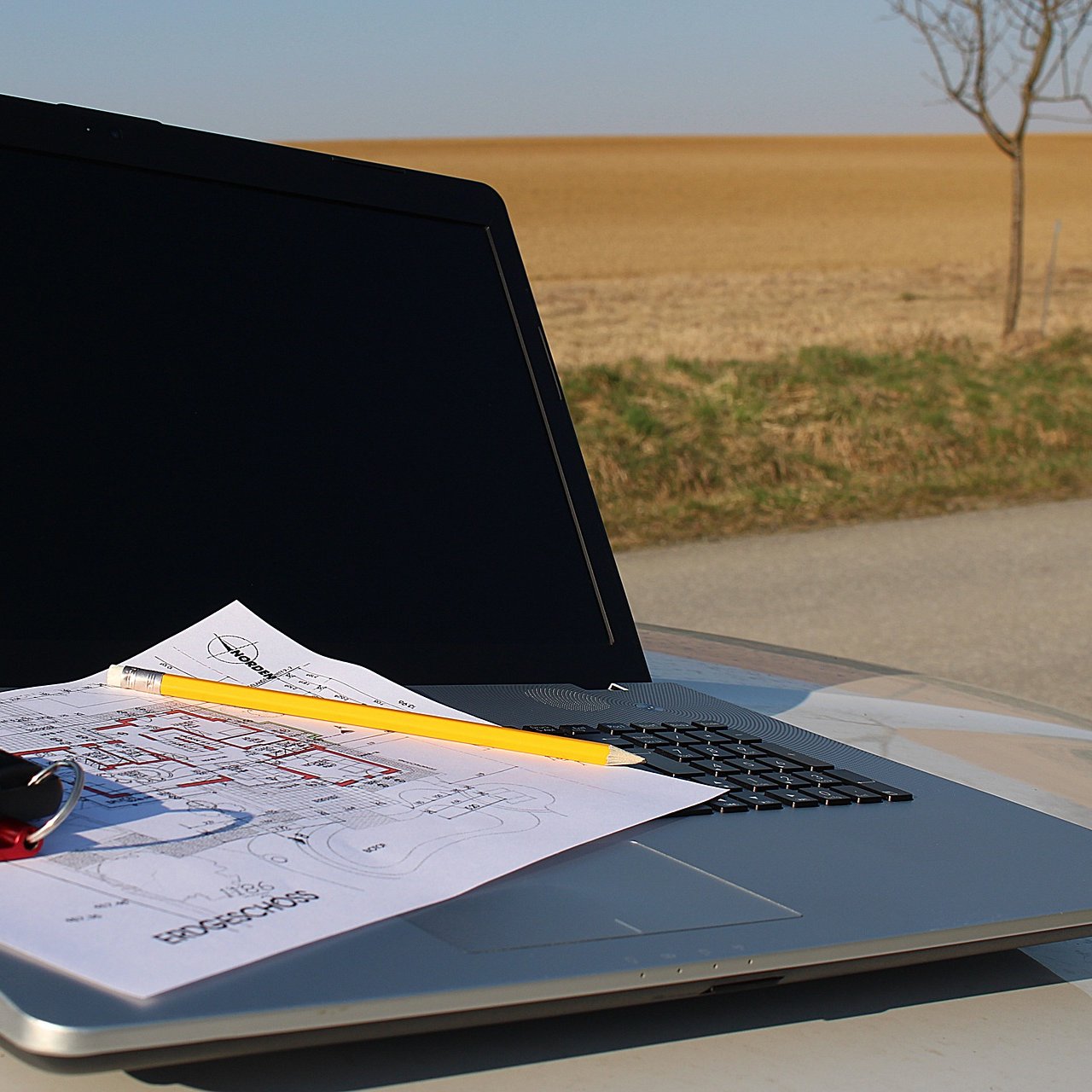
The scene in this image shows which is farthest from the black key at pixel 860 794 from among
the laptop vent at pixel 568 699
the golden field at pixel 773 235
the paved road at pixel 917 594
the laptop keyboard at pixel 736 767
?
the golden field at pixel 773 235

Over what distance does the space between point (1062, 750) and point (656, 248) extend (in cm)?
3266

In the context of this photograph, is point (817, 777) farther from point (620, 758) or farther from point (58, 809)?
point (58, 809)

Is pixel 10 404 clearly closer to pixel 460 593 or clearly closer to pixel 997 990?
pixel 460 593

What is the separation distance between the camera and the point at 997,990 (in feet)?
2.30

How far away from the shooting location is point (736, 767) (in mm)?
918

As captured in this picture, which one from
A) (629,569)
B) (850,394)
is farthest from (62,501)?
(850,394)

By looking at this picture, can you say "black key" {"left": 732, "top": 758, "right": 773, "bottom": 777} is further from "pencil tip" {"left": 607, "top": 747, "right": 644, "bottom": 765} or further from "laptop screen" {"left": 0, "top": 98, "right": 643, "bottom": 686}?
"laptop screen" {"left": 0, "top": 98, "right": 643, "bottom": 686}

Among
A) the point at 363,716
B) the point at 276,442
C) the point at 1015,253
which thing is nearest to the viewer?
the point at 363,716

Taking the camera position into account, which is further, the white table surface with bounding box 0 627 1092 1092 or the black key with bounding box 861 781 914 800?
the black key with bounding box 861 781 914 800

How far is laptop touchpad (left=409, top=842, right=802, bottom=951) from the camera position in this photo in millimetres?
625

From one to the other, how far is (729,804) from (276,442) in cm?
61

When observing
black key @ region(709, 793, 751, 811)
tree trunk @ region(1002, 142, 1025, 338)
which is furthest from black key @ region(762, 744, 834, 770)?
tree trunk @ region(1002, 142, 1025, 338)

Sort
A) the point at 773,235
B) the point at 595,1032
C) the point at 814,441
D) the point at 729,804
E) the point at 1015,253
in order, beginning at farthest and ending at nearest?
the point at 773,235 < the point at 1015,253 < the point at 814,441 < the point at 729,804 < the point at 595,1032

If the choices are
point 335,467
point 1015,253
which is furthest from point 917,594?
point 1015,253
